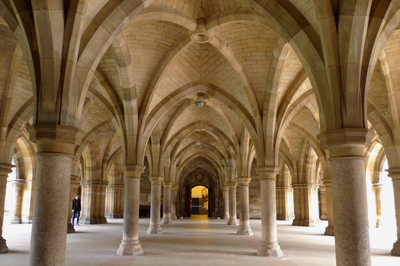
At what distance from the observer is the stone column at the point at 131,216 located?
935 centimetres

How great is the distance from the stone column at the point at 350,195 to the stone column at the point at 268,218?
4674mm

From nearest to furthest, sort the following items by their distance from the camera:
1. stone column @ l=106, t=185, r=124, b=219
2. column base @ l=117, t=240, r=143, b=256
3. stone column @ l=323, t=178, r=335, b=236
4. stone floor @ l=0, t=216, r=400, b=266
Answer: stone floor @ l=0, t=216, r=400, b=266, column base @ l=117, t=240, r=143, b=256, stone column @ l=323, t=178, r=335, b=236, stone column @ l=106, t=185, r=124, b=219

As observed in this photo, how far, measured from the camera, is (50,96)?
5.07 metres

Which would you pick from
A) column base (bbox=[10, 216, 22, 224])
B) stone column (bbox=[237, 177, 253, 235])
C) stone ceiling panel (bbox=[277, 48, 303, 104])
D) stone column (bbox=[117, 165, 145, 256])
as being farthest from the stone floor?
column base (bbox=[10, 216, 22, 224])

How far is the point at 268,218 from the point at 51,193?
638 centimetres

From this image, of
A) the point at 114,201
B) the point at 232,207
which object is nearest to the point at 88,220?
the point at 114,201

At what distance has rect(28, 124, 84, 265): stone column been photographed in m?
4.75

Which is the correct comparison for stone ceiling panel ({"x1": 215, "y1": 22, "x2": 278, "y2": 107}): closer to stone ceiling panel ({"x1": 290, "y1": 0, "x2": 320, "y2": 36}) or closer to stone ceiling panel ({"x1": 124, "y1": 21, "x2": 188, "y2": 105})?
stone ceiling panel ({"x1": 124, "y1": 21, "x2": 188, "y2": 105})

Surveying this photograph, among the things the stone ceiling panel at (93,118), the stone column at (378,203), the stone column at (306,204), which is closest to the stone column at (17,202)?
the stone ceiling panel at (93,118)

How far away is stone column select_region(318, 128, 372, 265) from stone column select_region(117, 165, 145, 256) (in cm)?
598

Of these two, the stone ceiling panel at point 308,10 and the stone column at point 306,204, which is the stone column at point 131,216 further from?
the stone column at point 306,204

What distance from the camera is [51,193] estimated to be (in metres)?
4.88

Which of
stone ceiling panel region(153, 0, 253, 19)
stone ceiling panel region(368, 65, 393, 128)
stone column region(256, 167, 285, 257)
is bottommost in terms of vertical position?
stone column region(256, 167, 285, 257)

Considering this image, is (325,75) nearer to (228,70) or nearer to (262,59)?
(262,59)
